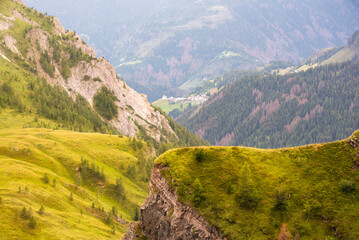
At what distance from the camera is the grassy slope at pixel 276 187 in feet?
137

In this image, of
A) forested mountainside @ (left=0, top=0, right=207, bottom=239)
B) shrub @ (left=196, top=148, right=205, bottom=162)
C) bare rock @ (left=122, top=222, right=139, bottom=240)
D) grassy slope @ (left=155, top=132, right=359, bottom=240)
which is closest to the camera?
grassy slope @ (left=155, top=132, right=359, bottom=240)

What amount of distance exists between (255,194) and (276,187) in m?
3.27

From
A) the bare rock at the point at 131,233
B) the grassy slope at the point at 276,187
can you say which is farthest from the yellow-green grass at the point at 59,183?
the grassy slope at the point at 276,187

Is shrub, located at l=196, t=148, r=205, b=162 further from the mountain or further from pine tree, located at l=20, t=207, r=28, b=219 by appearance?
pine tree, located at l=20, t=207, r=28, b=219

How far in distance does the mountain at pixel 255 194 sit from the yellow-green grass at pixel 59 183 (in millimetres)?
25421

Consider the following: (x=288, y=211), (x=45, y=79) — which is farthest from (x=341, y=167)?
(x=45, y=79)

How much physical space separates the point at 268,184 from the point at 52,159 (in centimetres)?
8148

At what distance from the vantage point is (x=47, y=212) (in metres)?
68.8

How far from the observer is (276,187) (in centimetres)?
4594

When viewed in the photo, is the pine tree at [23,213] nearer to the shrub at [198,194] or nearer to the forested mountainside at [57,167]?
the forested mountainside at [57,167]

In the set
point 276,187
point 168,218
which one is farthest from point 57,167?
point 276,187

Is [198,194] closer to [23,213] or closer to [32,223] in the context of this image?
[32,223]

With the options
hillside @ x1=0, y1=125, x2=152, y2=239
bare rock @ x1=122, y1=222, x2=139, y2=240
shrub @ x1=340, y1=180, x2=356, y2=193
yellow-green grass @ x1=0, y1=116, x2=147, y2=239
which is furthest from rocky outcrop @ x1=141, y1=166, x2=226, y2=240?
hillside @ x1=0, y1=125, x2=152, y2=239

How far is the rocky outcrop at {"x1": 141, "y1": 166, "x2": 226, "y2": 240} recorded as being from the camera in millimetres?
45844
